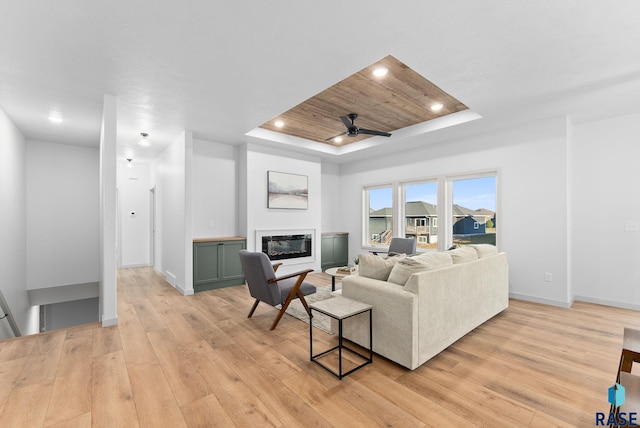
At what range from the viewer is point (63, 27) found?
2.14 m

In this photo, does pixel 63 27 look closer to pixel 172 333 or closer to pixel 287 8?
pixel 287 8

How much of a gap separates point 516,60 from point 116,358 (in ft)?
15.1

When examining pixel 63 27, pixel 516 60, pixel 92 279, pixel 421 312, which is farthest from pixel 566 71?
pixel 92 279

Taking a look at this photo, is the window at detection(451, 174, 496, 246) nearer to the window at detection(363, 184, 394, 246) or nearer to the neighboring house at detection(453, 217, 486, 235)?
the neighboring house at detection(453, 217, 486, 235)

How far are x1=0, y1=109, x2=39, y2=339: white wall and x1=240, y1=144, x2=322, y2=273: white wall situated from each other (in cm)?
326

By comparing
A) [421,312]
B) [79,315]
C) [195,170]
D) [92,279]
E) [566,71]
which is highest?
[566,71]

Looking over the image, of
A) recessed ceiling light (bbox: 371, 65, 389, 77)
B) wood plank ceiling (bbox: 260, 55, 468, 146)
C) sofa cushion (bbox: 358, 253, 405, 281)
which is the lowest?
sofa cushion (bbox: 358, 253, 405, 281)

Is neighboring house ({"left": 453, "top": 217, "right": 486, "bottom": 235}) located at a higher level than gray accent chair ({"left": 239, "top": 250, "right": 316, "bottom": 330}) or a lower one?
higher

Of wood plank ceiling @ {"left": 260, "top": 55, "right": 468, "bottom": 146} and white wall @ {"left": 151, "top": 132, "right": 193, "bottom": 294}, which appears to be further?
white wall @ {"left": 151, "top": 132, "right": 193, "bottom": 294}

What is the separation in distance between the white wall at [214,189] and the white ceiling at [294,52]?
4.76ft

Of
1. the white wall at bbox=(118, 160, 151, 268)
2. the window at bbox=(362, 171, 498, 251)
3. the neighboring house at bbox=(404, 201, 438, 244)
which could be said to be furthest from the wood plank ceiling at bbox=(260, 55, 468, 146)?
the white wall at bbox=(118, 160, 151, 268)

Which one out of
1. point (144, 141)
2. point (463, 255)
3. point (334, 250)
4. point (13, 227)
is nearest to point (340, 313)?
point (463, 255)

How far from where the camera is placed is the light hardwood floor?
1808 mm

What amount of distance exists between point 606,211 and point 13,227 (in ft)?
28.9
